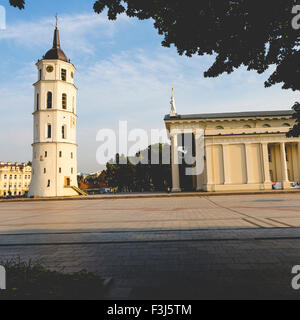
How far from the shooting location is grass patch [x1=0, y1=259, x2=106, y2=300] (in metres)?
3.41

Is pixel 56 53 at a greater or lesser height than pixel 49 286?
greater

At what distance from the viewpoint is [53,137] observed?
47156 mm

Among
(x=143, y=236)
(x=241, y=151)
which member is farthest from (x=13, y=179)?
(x=143, y=236)

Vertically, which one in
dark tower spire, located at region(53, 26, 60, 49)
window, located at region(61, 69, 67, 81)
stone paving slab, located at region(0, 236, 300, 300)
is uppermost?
dark tower spire, located at region(53, 26, 60, 49)

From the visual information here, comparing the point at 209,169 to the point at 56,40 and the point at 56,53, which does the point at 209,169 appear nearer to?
the point at 56,53

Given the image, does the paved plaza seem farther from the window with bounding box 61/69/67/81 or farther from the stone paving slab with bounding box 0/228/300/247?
the window with bounding box 61/69/67/81

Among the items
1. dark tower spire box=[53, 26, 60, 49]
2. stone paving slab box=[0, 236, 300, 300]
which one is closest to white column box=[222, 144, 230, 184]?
stone paving slab box=[0, 236, 300, 300]

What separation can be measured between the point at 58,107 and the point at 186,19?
47.9 meters

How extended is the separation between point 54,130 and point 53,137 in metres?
1.37

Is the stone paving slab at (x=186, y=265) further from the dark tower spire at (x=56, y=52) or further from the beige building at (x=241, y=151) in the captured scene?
the dark tower spire at (x=56, y=52)

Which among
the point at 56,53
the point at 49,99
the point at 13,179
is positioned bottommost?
the point at 13,179

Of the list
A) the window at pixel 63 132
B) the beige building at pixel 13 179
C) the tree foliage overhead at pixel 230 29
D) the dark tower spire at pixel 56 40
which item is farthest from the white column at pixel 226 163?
the beige building at pixel 13 179

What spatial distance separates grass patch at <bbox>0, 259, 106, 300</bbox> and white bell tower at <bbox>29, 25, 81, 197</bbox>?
44247mm
